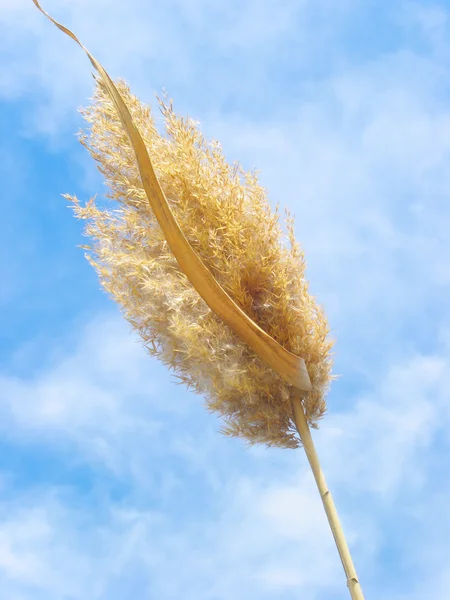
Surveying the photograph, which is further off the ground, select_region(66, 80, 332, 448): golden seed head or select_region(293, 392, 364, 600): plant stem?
select_region(66, 80, 332, 448): golden seed head

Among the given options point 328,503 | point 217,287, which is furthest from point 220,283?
point 328,503

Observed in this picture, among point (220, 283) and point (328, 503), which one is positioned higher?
point (220, 283)

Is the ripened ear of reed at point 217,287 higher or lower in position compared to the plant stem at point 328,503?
higher

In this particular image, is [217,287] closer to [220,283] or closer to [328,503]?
[220,283]

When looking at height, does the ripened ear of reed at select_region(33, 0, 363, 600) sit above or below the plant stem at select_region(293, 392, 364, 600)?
above
